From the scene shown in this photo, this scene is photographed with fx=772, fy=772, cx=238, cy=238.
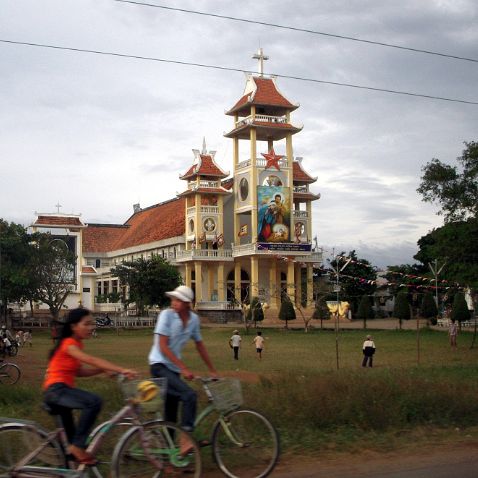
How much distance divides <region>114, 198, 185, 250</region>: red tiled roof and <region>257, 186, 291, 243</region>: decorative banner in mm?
13560

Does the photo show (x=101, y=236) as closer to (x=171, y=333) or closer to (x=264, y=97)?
(x=264, y=97)

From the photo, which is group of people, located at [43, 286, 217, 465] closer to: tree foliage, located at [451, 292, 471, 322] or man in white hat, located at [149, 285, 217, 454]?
man in white hat, located at [149, 285, 217, 454]

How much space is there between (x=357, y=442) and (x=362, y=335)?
39753 millimetres

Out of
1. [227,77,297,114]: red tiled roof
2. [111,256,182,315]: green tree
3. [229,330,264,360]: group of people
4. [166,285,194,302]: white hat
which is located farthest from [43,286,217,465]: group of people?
[227,77,297,114]: red tiled roof

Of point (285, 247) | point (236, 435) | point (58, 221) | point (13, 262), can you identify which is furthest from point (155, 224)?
point (236, 435)

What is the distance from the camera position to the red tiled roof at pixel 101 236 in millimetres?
98938

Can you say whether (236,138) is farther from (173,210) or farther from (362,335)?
(362,335)

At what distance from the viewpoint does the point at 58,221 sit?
265ft

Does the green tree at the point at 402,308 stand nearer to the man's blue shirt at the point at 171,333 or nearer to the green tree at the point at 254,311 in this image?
the green tree at the point at 254,311

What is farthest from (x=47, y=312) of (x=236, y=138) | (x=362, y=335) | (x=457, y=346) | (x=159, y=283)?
(x=457, y=346)

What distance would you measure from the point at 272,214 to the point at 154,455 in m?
63.2

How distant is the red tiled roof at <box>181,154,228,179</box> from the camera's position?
7300 centimetres

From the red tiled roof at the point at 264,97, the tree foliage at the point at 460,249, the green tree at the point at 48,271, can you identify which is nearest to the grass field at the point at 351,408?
the tree foliage at the point at 460,249

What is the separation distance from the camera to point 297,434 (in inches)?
357
